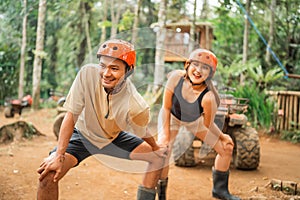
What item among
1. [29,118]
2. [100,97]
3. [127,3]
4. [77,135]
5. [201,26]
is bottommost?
[29,118]

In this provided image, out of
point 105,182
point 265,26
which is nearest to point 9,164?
point 105,182

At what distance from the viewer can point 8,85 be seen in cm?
1219

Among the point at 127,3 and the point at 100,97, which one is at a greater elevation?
the point at 127,3

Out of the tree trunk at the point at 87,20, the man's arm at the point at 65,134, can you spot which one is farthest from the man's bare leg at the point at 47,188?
the tree trunk at the point at 87,20

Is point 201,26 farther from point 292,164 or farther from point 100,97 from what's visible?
point 100,97

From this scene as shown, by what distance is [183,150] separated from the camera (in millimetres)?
4395

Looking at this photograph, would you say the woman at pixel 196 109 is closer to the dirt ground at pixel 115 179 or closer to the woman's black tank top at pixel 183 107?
the woman's black tank top at pixel 183 107

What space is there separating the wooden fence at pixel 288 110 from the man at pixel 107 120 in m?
5.29

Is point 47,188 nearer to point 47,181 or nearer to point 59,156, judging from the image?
point 47,181

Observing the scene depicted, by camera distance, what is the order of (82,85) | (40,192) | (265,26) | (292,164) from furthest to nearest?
(265,26)
(292,164)
(82,85)
(40,192)

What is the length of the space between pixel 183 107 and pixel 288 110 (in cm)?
476

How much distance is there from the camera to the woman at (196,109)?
303 cm

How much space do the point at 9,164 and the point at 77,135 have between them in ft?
6.44

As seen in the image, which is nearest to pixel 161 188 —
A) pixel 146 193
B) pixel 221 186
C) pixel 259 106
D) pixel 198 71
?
pixel 146 193
